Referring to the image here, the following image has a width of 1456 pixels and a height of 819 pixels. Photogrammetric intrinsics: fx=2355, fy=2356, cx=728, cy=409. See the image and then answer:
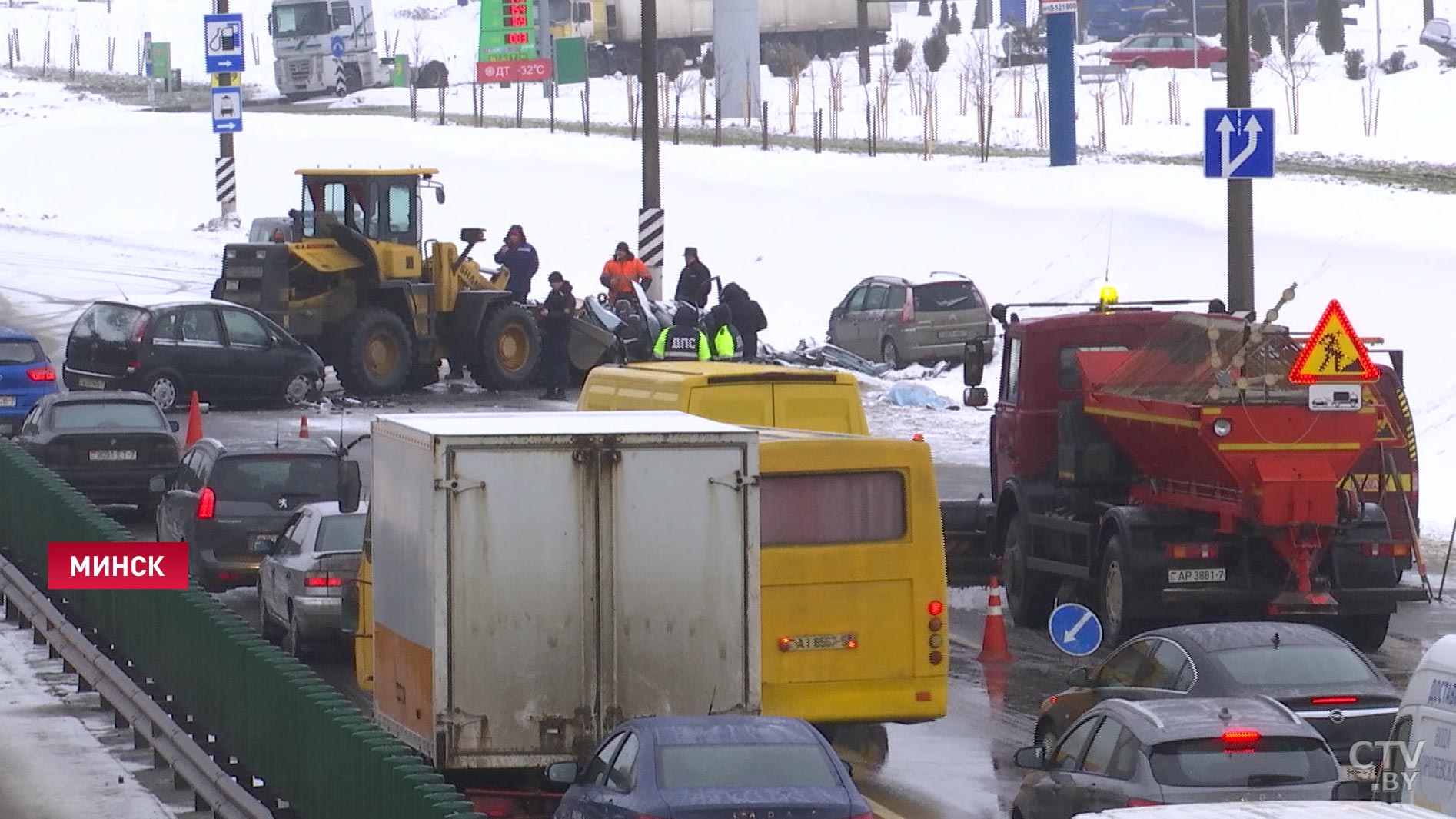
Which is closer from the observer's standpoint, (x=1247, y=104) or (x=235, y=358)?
(x=1247, y=104)

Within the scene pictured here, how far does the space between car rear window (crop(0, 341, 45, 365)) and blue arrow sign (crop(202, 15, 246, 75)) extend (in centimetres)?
1937

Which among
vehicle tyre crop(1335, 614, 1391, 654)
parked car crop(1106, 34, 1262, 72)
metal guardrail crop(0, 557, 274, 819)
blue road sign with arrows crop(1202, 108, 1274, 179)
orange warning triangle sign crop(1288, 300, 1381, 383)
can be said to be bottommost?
vehicle tyre crop(1335, 614, 1391, 654)

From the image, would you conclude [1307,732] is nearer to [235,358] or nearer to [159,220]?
[235,358]

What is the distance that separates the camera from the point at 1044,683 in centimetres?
1650

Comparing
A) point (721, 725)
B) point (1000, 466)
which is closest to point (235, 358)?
point (1000, 466)

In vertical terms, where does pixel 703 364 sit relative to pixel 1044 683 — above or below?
above

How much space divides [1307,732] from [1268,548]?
6933 mm

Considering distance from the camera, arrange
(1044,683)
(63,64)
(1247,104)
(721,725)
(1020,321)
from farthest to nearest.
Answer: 1. (63,64)
2. (1247,104)
3. (1020,321)
4. (1044,683)
5. (721,725)

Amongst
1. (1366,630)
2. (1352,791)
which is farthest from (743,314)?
(1352,791)

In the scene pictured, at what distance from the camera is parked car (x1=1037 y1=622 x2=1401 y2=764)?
11836mm

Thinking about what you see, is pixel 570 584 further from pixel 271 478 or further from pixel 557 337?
pixel 557 337

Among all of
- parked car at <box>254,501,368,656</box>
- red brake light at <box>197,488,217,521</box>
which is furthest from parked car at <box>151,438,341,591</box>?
parked car at <box>254,501,368,656</box>

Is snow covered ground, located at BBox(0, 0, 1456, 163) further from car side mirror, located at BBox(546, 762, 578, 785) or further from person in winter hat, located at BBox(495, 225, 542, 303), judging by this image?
car side mirror, located at BBox(546, 762, 578, 785)

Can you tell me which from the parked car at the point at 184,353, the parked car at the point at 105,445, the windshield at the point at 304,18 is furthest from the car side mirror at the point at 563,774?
the windshield at the point at 304,18
